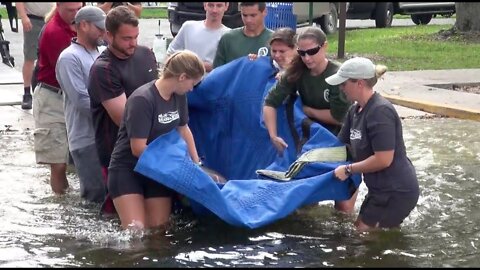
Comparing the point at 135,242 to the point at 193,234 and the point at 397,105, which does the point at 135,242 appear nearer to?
the point at 193,234

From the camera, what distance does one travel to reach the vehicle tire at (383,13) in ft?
82.2

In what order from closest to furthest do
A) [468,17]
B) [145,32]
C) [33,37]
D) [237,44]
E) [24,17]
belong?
1. [237,44]
2. [24,17]
3. [33,37]
4. [468,17]
5. [145,32]

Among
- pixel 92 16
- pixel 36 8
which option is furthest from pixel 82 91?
pixel 36 8

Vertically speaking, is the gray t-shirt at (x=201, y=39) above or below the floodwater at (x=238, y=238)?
above

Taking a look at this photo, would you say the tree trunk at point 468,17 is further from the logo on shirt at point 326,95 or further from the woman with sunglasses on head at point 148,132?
the woman with sunglasses on head at point 148,132

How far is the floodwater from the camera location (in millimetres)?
5785

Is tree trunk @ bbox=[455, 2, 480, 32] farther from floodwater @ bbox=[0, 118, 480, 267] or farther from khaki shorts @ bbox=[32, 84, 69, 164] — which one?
khaki shorts @ bbox=[32, 84, 69, 164]

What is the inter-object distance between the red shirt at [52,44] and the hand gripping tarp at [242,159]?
1128mm

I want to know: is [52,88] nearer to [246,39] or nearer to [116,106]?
[116,106]

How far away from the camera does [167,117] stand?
6035 millimetres

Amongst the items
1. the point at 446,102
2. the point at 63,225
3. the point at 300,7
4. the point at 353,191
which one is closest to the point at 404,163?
the point at 353,191

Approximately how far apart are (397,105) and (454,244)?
608cm

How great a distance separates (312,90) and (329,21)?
16.0 m

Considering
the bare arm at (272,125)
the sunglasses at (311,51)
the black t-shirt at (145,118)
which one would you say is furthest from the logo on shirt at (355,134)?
the black t-shirt at (145,118)
